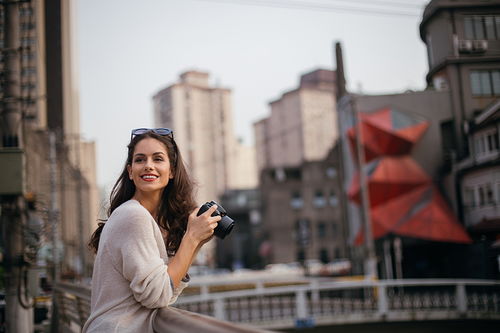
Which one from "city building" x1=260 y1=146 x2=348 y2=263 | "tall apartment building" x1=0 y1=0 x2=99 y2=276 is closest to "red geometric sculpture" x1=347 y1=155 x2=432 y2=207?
"tall apartment building" x1=0 y1=0 x2=99 y2=276

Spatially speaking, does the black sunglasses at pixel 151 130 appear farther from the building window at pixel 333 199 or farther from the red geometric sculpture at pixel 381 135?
the building window at pixel 333 199

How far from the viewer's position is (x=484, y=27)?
264 inches

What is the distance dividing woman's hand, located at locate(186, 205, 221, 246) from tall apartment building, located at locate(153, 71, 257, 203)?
351ft

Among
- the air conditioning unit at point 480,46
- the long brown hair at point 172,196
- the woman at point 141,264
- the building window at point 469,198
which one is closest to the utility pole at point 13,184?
the long brown hair at point 172,196

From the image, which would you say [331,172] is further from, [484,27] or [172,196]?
[172,196]

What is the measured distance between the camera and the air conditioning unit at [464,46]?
264 inches

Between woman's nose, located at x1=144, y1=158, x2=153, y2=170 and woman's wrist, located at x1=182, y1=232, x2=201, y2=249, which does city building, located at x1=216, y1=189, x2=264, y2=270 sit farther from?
woman's wrist, located at x1=182, y1=232, x2=201, y2=249

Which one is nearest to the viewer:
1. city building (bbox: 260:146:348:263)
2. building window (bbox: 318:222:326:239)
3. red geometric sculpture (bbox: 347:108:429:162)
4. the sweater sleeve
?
the sweater sleeve

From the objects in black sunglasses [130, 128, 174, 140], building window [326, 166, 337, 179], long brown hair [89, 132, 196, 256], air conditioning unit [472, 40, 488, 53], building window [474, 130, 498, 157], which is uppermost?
building window [326, 166, 337, 179]

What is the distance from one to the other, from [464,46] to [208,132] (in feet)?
368

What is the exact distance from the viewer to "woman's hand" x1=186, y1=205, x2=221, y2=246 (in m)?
2.48

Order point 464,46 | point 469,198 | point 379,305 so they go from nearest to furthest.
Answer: point 464,46
point 469,198
point 379,305

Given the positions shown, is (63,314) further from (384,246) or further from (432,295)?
(384,246)

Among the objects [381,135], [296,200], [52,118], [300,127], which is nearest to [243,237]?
[296,200]
